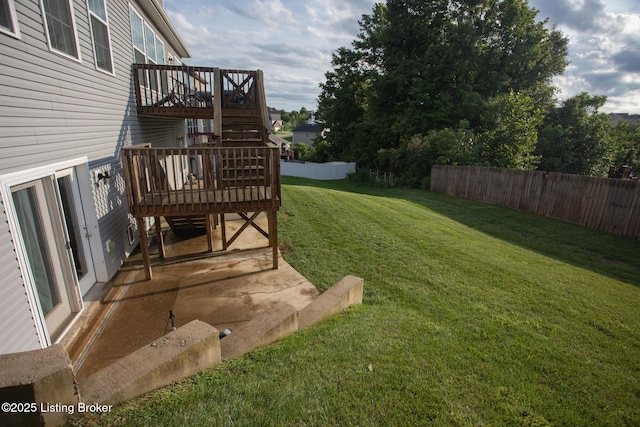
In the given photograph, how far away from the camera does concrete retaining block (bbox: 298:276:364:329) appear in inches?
145

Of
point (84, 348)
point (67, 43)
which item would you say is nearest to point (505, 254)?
point (84, 348)

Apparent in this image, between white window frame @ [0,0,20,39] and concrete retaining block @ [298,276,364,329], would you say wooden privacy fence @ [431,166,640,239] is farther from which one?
white window frame @ [0,0,20,39]

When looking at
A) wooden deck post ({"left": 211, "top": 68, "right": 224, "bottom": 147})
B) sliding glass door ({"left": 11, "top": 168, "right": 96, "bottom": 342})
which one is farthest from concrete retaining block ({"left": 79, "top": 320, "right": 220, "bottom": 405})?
wooden deck post ({"left": 211, "top": 68, "right": 224, "bottom": 147})

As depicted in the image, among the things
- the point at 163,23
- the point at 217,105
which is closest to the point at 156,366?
the point at 217,105

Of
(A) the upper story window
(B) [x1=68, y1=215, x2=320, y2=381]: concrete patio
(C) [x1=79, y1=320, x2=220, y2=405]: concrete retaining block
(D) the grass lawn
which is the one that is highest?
(A) the upper story window

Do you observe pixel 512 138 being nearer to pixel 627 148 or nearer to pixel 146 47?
pixel 627 148

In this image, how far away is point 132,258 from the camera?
22.3ft

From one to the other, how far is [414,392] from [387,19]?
27.3 m

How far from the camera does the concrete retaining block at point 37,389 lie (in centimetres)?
166

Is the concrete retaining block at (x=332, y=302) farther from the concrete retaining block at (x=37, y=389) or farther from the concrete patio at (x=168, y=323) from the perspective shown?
the concrete retaining block at (x=37, y=389)

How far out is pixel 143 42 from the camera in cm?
855

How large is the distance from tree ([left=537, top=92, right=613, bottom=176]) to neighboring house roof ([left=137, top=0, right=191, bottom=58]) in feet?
72.7

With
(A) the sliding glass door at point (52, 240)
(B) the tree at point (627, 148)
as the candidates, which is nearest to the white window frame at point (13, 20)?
(A) the sliding glass door at point (52, 240)

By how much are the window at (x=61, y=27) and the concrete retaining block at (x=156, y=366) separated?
4.30m
